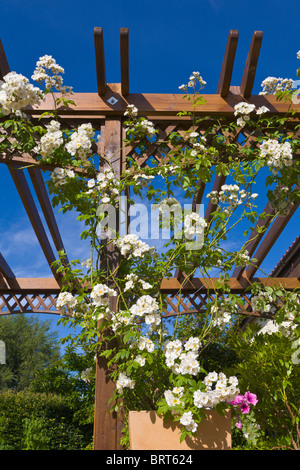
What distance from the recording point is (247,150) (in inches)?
140

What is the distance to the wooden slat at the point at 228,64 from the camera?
11.3 ft

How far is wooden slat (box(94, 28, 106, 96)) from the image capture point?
3.36 meters

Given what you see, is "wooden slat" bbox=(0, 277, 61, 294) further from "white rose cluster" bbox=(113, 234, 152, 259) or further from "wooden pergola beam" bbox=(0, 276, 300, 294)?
"white rose cluster" bbox=(113, 234, 152, 259)

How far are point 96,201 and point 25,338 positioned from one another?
50.4 feet

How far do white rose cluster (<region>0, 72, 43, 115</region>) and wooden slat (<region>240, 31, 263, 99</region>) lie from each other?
1.81m

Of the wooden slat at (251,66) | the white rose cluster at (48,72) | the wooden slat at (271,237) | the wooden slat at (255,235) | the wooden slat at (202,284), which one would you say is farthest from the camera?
the wooden slat at (202,284)

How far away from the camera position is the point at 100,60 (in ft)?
11.5

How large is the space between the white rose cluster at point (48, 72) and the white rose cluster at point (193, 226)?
1.47 m

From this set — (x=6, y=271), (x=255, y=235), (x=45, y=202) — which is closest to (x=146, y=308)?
(x=45, y=202)

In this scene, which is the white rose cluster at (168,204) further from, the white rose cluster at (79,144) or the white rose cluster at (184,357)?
the white rose cluster at (184,357)

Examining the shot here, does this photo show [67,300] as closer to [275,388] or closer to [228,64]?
[275,388]

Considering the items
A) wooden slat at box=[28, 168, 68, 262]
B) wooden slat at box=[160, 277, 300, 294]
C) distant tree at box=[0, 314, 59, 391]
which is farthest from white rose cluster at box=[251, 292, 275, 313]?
distant tree at box=[0, 314, 59, 391]

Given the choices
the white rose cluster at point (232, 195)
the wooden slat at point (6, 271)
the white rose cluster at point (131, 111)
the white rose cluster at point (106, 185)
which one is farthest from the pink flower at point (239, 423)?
the wooden slat at point (6, 271)
